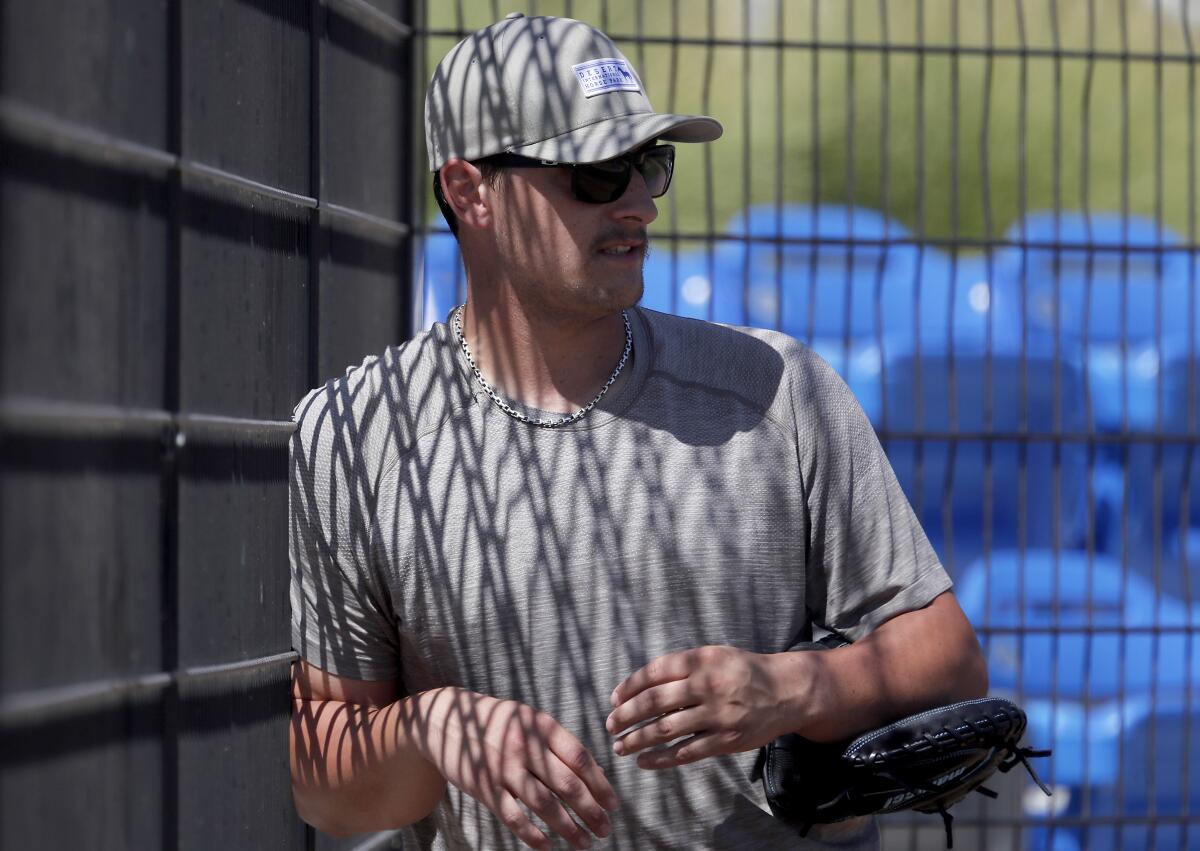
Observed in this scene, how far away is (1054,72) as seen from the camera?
139 inches

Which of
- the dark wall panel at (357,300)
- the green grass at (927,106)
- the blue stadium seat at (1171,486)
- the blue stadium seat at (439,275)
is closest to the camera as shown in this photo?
the dark wall panel at (357,300)

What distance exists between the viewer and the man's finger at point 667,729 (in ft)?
5.41

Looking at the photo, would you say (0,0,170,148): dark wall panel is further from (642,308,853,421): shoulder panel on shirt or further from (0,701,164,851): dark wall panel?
(642,308,853,421): shoulder panel on shirt

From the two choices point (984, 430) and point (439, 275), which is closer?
point (439, 275)

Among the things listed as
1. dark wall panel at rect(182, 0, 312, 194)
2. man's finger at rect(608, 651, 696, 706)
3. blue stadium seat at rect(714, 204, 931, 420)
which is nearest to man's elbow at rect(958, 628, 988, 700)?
man's finger at rect(608, 651, 696, 706)

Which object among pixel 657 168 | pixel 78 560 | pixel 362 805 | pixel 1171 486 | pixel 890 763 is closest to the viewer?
pixel 78 560

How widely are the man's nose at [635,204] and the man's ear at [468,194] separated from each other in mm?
183

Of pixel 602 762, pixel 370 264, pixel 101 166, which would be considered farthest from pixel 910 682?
pixel 370 264

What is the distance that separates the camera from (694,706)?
167 centimetres

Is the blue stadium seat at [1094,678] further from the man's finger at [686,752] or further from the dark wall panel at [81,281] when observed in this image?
the dark wall panel at [81,281]

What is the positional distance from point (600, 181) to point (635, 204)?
5 cm

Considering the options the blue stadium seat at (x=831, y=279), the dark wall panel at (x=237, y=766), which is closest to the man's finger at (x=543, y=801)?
the dark wall panel at (x=237, y=766)

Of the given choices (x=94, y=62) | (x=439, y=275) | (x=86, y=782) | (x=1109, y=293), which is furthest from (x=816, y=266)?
(x=86, y=782)

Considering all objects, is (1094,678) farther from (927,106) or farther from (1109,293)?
(927,106)
